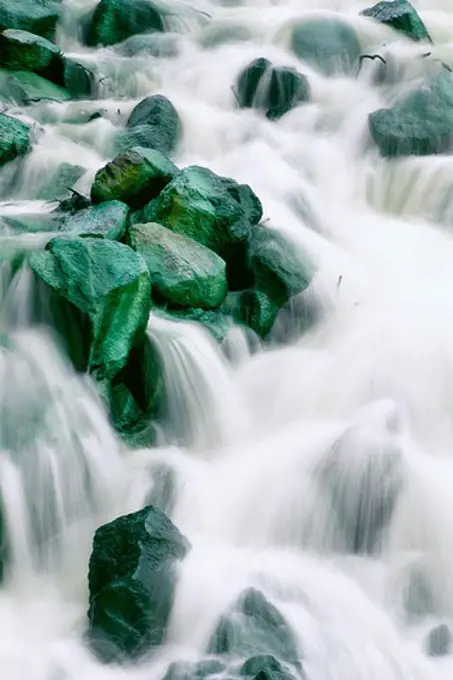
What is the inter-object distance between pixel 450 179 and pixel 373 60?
2732 millimetres

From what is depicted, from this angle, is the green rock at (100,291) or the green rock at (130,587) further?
the green rock at (100,291)

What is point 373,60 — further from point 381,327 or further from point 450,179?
point 381,327

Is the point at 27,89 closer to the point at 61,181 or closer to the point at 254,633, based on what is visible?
the point at 61,181

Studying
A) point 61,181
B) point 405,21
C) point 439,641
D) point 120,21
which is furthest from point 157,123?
point 439,641

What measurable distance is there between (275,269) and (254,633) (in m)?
3.10

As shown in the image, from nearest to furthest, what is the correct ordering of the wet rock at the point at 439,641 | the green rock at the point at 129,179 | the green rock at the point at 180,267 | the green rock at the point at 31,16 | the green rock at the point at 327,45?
1. the wet rock at the point at 439,641
2. the green rock at the point at 180,267
3. the green rock at the point at 129,179
4. the green rock at the point at 31,16
5. the green rock at the point at 327,45

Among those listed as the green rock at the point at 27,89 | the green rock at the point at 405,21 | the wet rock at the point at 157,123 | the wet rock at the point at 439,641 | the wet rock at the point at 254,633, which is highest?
the green rock at the point at 405,21

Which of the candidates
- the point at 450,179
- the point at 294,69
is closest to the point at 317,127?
the point at 294,69

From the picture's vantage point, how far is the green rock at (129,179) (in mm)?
6477

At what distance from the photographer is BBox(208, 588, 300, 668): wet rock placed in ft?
12.4

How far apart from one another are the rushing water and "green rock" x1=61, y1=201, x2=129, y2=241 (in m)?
0.32

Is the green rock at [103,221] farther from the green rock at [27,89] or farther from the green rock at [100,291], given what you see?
the green rock at [27,89]

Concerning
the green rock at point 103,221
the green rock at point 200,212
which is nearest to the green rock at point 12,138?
the green rock at point 103,221

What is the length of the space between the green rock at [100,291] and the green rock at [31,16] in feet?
19.2
